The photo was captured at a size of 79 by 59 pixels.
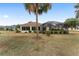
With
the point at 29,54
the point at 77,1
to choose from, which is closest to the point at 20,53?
the point at 29,54

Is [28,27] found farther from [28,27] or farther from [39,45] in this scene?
[39,45]

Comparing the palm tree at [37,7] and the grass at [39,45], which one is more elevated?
the palm tree at [37,7]

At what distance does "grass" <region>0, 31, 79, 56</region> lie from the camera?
1018 centimetres

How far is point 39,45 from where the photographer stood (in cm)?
1020

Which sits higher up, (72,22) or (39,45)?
(72,22)

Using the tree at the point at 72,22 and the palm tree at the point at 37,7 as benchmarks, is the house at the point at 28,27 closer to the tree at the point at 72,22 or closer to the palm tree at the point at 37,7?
the palm tree at the point at 37,7

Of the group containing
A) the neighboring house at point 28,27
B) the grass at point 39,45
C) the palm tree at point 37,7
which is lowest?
the grass at point 39,45

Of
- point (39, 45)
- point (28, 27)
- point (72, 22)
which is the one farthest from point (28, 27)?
point (72, 22)

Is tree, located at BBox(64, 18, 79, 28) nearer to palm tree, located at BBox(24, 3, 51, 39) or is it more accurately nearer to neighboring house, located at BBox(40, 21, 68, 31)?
neighboring house, located at BBox(40, 21, 68, 31)

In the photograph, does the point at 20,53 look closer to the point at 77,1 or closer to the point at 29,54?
the point at 29,54

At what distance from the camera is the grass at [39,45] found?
33.4 ft

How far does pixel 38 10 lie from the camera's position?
401 inches

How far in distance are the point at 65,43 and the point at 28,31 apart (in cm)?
37

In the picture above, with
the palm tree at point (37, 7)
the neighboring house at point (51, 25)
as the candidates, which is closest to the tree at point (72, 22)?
the neighboring house at point (51, 25)
